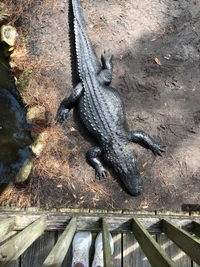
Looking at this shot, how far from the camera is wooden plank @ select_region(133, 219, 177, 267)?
134 cm

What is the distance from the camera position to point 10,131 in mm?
3453

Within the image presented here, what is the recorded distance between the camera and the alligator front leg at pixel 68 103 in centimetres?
317

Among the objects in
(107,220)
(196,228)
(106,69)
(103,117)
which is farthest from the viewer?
(106,69)

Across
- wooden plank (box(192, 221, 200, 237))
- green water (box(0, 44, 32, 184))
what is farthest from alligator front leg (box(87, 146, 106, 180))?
wooden plank (box(192, 221, 200, 237))

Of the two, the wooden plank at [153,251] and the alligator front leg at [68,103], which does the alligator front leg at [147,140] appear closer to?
the alligator front leg at [68,103]

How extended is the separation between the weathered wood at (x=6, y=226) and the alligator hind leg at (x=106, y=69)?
6.12 ft

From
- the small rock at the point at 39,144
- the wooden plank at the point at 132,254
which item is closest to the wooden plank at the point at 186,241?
the wooden plank at the point at 132,254

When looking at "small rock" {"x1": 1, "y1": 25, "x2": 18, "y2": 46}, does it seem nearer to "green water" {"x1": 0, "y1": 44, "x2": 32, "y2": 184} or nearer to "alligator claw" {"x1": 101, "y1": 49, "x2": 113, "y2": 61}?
"green water" {"x1": 0, "y1": 44, "x2": 32, "y2": 184}

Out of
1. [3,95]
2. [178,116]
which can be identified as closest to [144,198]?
[178,116]

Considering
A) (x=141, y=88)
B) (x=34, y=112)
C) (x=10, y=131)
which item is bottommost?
(x=10, y=131)

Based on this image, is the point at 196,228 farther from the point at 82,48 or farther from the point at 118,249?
the point at 82,48

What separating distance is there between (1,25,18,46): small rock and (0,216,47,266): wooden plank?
2393 millimetres

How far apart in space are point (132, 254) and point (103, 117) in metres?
1.48

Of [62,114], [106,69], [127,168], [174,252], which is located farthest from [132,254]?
[106,69]
